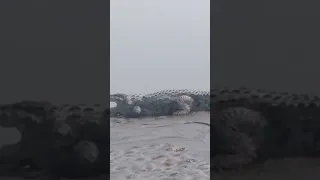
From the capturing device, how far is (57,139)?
A: 265cm

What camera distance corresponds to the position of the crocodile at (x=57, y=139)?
2623 mm

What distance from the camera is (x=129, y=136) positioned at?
2.64 meters

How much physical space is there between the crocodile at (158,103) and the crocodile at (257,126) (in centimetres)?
23

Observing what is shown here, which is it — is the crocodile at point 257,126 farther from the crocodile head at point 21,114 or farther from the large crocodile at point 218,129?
the crocodile head at point 21,114

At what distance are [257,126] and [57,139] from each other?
4.89 feet

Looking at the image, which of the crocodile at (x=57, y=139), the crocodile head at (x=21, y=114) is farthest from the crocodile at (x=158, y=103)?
the crocodile head at (x=21, y=114)

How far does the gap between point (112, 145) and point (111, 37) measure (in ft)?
2.56

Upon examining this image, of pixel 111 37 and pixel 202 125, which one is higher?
pixel 111 37

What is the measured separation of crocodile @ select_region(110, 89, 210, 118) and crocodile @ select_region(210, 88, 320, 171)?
0.23 meters

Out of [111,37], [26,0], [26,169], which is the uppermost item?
[26,0]

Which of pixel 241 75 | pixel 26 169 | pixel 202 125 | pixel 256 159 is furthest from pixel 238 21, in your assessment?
pixel 26 169

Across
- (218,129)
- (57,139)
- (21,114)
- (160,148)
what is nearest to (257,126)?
(218,129)

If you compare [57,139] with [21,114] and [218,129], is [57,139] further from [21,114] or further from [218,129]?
[218,129]

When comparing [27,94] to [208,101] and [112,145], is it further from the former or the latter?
[208,101]
